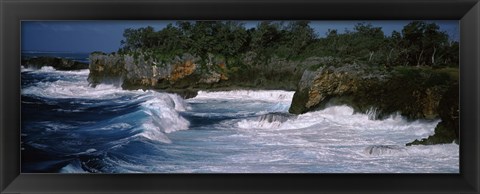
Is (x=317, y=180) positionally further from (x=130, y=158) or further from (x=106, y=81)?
(x=106, y=81)

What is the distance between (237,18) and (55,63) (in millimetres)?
885

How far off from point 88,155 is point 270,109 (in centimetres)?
88

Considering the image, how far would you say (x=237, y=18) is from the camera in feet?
9.43

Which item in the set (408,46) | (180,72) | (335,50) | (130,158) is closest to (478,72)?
(408,46)

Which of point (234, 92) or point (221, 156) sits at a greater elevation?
point (234, 92)

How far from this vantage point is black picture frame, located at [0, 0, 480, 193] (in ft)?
9.30

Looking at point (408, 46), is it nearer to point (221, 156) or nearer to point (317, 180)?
point (317, 180)

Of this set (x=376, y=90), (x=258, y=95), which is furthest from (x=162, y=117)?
(x=376, y=90)

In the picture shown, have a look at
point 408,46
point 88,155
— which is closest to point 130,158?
point 88,155

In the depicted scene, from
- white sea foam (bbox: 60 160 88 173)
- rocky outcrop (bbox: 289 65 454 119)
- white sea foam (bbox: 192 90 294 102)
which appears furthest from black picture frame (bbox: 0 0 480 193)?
white sea foam (bbox: 192 90 294 102)

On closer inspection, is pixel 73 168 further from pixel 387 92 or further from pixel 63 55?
pixel 387 92

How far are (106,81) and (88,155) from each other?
356mm

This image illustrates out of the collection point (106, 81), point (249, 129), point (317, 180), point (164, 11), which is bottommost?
point (317, 180)

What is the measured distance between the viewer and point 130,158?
290cm
